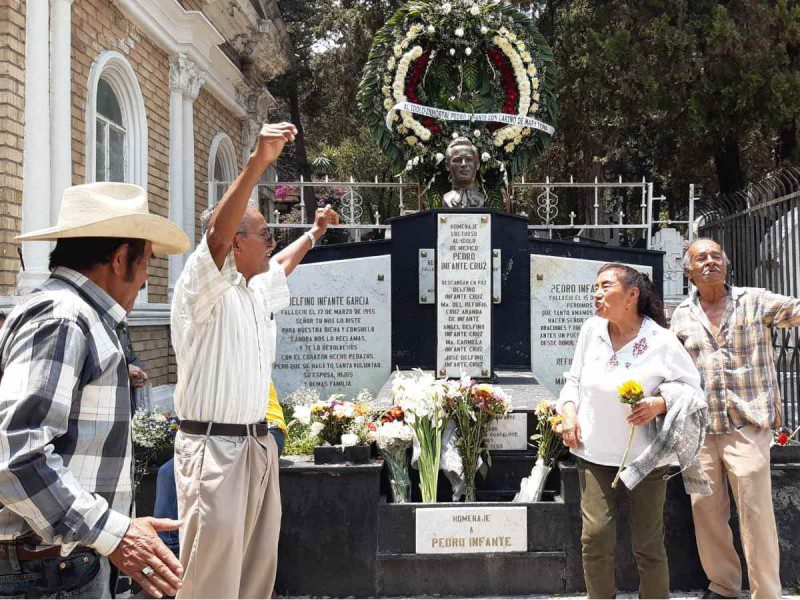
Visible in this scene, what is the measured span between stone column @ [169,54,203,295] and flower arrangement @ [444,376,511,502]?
7.38 metres

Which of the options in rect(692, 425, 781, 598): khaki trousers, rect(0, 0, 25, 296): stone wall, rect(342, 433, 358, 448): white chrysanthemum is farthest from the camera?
rect(0, 0, 25, 296): stone wall

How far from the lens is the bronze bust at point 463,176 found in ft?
25.7

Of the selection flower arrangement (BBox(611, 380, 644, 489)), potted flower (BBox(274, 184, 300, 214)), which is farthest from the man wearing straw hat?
potted flower (BBox(274, 184, 300, 214))

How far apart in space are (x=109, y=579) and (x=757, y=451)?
11.0ft

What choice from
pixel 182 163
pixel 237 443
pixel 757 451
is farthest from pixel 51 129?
pixel 757 451

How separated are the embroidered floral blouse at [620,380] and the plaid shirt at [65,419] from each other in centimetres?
232

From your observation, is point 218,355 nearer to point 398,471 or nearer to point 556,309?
point 398,471

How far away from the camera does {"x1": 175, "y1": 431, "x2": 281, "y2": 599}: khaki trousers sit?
291 cm

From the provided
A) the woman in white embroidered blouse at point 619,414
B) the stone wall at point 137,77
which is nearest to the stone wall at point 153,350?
the stone wall at point 137,77

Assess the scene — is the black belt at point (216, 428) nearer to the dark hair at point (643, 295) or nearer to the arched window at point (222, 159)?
the dark hair at point (643, 295)

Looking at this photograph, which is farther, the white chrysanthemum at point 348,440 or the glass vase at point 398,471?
the glass vase at point 398,471

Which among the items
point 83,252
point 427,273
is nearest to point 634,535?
point 83,252

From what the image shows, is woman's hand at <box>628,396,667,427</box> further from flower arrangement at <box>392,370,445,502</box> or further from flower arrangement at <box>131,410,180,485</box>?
flower arrangement at <box>131,410,180,485</box>

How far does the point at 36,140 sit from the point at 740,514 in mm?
6455
